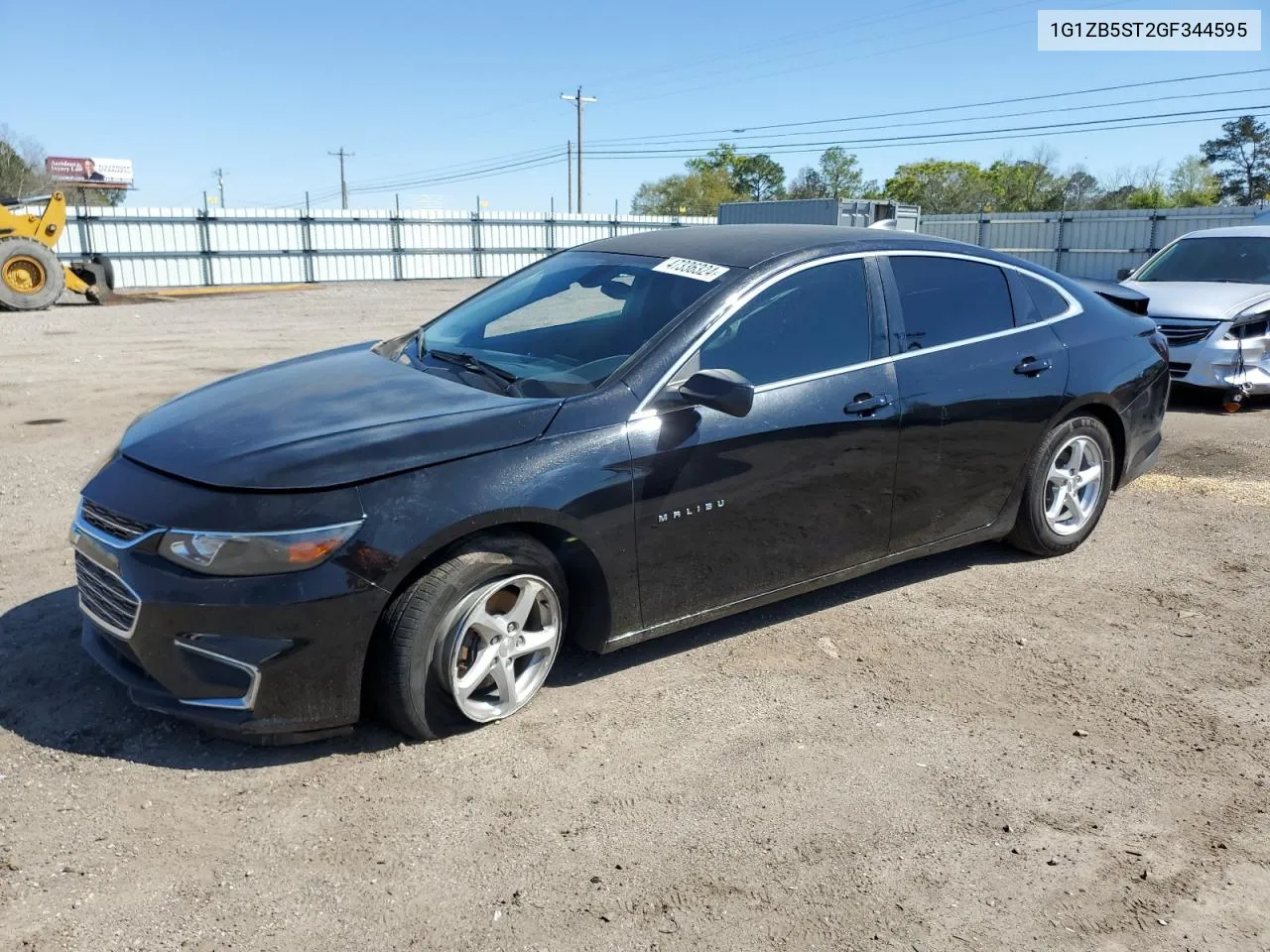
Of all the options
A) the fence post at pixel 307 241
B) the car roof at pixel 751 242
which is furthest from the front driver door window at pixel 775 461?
the fence post at pixel 307 241

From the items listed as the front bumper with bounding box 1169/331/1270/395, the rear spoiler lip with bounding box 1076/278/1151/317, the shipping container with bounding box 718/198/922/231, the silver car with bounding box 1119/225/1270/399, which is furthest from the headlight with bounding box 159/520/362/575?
the shipping container with bounding box 718/198/922/231

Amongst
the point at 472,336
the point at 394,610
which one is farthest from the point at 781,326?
the point at 394,610

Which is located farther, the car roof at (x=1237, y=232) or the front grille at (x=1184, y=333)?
the car roof at (x=1237, y=232)

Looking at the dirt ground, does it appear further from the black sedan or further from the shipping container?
the shipping container

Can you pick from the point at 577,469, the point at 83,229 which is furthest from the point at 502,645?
the point at 83,229

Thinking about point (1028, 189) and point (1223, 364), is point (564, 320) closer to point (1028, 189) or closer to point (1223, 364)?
point (1223, 364)

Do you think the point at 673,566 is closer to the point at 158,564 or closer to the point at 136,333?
the point at 158,564

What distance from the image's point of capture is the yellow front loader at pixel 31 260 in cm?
Answer: 1836

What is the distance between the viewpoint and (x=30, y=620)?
4285mm

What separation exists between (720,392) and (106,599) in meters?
2.13

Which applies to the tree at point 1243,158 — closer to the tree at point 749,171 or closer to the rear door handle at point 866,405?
the tree at point 749,171

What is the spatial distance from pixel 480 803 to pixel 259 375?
2.14 meters

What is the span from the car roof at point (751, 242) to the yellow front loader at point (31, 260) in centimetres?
1736

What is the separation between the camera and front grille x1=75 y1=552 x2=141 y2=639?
3.16 m
